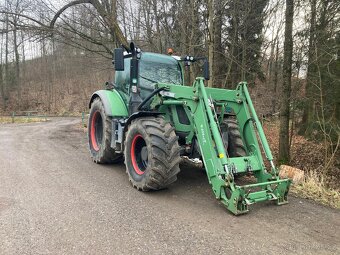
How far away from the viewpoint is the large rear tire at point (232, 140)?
17.0ft

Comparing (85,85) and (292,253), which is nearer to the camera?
(292,253)

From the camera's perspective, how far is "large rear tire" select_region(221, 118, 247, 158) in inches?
204

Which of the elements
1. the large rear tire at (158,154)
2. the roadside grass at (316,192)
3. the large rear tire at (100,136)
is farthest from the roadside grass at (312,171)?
the large rear tire at (100,136)

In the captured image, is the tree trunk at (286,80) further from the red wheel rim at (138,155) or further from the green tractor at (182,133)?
the red wheel rim at (138,155)

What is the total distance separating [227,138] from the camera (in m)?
5.25

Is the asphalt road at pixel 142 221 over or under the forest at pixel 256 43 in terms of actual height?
under

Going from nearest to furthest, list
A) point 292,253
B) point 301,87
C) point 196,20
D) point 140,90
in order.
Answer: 1. point 292,253
2. point 140,90
3. point 301,87
4. point 196,20

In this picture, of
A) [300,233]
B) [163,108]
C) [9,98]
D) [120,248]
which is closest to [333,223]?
[300,233]

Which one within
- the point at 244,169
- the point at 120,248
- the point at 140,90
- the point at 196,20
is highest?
the point at 196,20

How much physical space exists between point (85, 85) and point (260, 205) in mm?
40731

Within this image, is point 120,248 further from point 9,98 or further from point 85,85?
point 85,85

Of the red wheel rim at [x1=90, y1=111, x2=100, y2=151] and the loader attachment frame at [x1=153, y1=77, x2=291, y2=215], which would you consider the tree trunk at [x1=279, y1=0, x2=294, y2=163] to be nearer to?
the loader attachment frame at [x1=153, y1=77, x2=291, y2=215]

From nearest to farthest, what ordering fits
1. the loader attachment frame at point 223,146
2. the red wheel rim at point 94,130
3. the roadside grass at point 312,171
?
the loader attachment frame at point 223,146
the roadside grass at point 312,171
the red wheel rim at point 94,130

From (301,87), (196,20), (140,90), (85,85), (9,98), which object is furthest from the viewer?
(85,85)
